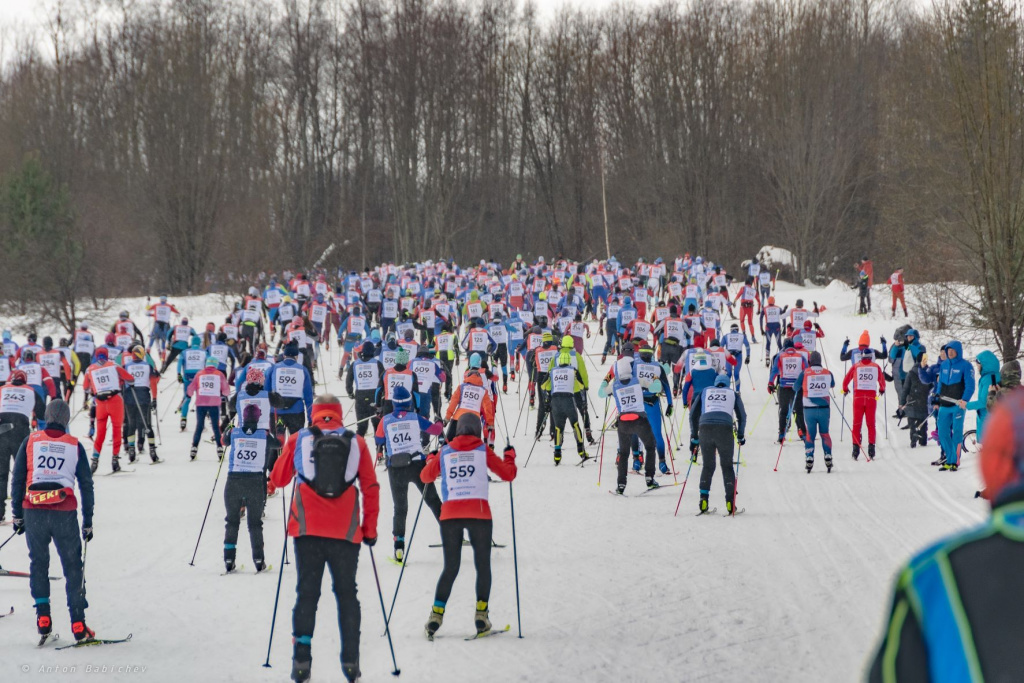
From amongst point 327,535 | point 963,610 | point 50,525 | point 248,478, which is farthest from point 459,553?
point 963,610

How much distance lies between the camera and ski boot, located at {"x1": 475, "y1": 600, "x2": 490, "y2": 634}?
24.8 ft

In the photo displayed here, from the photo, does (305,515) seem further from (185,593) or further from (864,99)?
(864,99)

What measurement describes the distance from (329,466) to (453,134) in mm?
57663

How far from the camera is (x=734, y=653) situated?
7.19 m

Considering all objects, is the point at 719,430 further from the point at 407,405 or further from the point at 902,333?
the point at 902,333

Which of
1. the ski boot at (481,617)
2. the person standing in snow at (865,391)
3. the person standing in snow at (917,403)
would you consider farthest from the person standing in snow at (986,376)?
the ski boot at (481,617)

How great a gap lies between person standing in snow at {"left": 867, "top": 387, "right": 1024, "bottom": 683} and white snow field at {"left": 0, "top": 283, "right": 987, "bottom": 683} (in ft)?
17.5

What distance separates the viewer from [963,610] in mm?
1654

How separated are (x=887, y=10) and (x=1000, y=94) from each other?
48.9 metres

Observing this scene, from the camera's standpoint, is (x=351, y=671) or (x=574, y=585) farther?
(x=574, y=585)

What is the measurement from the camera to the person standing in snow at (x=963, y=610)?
5.37 feet

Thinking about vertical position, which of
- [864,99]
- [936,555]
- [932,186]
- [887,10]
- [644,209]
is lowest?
[936,555]

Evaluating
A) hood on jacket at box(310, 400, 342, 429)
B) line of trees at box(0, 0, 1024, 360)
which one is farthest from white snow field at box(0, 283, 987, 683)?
line of trees at box(0, 0, 1024, 360)

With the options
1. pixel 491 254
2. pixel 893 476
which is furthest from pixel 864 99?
pixel 893 476
